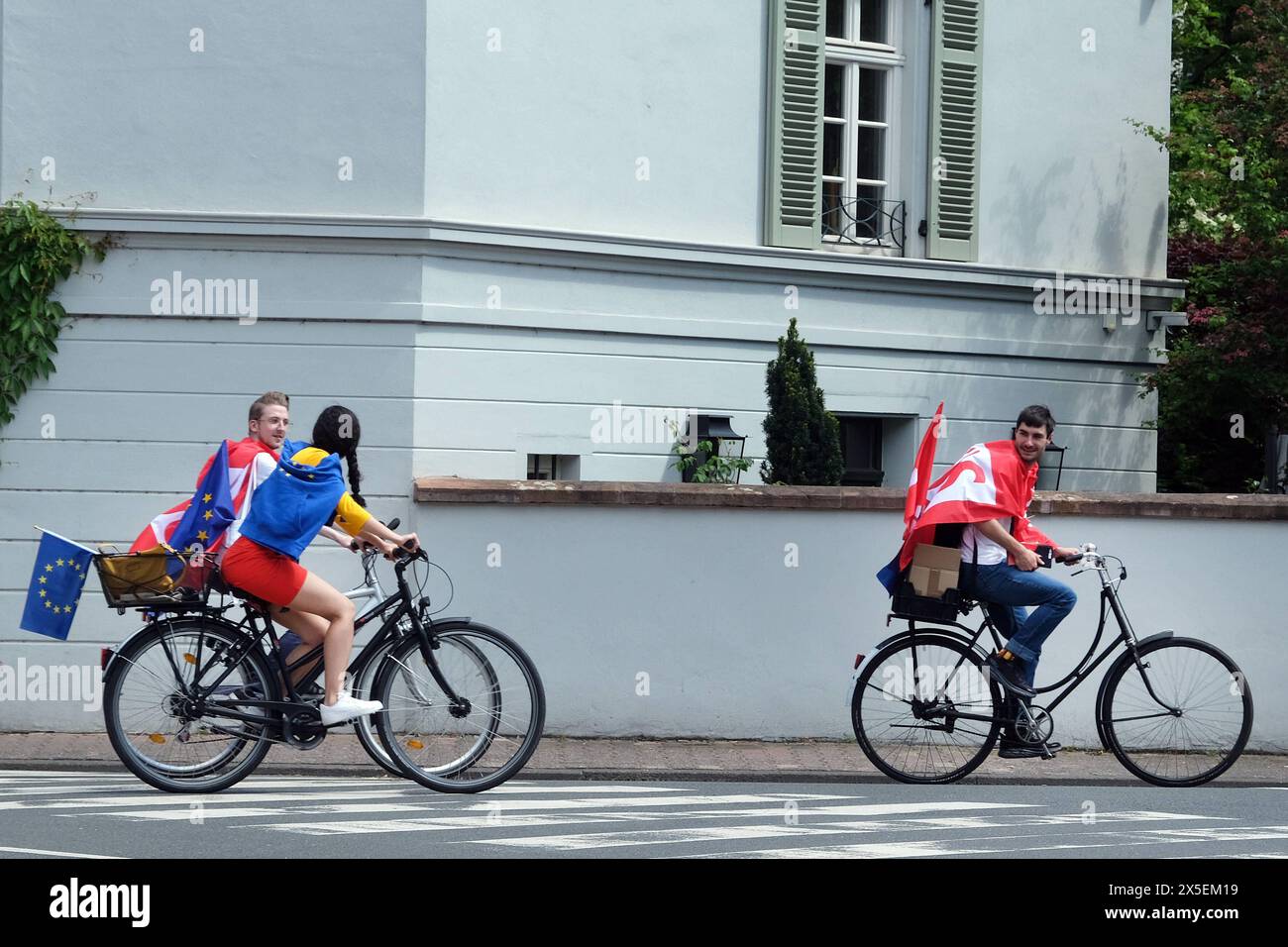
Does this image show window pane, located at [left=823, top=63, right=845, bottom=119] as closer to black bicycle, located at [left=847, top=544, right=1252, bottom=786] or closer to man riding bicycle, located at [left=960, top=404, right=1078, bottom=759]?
man riding bicycle, located at [left=960, top=404, right=1078, bottom=759]

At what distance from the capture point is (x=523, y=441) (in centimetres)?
1379

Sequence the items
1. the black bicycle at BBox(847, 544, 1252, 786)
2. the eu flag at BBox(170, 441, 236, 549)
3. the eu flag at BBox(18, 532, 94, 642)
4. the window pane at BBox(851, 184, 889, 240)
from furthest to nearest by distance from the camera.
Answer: the window pane at BBox(851, 184, 889, 240) < the black bicycle at BBox(847, 544, 1252, 786) < the eu flag at BBox(170, 441, 236, 549) < the eu flag at BBox(18, 532, 94, 642)

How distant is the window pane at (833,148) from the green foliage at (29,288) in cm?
618

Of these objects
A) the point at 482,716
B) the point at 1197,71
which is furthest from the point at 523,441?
the point at 1197,71

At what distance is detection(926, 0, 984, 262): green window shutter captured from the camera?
15.9m

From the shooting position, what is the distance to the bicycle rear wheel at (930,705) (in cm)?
991

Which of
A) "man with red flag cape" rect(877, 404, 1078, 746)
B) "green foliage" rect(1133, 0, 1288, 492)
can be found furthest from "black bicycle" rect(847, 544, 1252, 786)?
"green foliage" rect(1133, 0, 1288, 492)

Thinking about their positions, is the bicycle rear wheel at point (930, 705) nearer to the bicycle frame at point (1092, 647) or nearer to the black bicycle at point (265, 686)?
the bicycle frame at point (1092, 647)

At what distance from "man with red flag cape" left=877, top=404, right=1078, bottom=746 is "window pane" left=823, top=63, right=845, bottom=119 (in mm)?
6439

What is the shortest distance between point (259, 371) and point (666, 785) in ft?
14.9

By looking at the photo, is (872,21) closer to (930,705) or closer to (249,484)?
(930,705)

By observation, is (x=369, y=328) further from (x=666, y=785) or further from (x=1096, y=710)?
(x=1096, y=710)

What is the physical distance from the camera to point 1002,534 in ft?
32.1

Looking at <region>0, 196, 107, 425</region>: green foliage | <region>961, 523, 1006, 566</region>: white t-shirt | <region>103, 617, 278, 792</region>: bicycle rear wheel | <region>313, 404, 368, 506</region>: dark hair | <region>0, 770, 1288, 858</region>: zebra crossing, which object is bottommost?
<region>0, 770, 1288, 858</region>: zebra crossing
